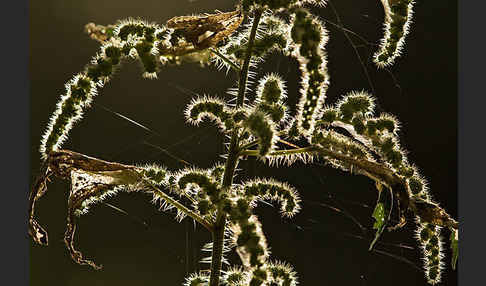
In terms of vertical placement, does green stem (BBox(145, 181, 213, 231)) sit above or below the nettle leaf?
below

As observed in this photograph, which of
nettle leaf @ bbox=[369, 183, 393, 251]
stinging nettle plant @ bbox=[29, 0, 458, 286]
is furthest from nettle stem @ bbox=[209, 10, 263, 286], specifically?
nettle leaf @ bbox=[369, 183, 393, 251]

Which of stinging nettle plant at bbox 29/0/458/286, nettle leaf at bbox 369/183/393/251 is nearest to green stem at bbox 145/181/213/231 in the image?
stinging nettle plant at bbox 29/0/458/286

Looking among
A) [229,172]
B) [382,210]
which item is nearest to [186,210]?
[229,172]

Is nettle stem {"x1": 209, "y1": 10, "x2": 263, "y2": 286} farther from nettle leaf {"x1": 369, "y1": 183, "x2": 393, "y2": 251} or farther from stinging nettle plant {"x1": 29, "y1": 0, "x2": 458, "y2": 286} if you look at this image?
nettle leaf {"x1": 369, "y1": 183, "x2": 393, "y2": 251}

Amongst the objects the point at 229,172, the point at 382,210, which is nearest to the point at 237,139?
the point at 229,172

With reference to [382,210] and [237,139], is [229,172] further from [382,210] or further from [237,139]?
[382,210]

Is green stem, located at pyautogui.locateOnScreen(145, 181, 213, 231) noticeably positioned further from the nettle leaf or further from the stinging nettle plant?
the nettle leaf

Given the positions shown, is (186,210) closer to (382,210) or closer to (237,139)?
(237,139)

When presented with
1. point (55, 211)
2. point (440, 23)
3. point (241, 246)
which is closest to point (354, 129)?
point (241, 246)

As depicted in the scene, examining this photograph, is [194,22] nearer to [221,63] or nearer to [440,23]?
[221,63]
